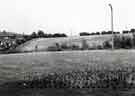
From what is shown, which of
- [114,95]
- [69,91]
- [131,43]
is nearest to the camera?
[114,95]

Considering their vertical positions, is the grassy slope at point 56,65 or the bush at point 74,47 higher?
the bush at point 74,47

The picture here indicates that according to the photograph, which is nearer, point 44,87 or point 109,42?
point 44,87

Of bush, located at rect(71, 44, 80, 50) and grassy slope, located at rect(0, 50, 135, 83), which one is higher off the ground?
bush, located at rect(71, 44, 80, 50)

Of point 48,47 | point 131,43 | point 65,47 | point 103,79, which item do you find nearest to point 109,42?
point 131,43

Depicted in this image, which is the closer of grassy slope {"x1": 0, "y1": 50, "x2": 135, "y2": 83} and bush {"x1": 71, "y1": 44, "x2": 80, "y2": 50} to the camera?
grassy slope {"x1": 0, "y1": 50, "x2": 135, "y2": 83}

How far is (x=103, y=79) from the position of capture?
10438 millimetres

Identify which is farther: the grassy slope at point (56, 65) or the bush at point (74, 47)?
the bush at point (74, 47)

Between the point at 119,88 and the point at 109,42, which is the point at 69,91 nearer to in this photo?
Result: the point at 119,88

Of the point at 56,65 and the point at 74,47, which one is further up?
the point at 74,47

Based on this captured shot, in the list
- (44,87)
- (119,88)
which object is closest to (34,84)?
(44,87)

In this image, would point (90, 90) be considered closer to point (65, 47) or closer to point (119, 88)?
point (119, 88)

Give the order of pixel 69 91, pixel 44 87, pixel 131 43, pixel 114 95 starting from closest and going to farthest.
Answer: pixel 114 95 → pixel 69 91 → pixel 44 87 → pixel 131 43

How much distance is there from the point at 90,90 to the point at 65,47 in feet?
111

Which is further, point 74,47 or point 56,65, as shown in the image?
point 74,47
